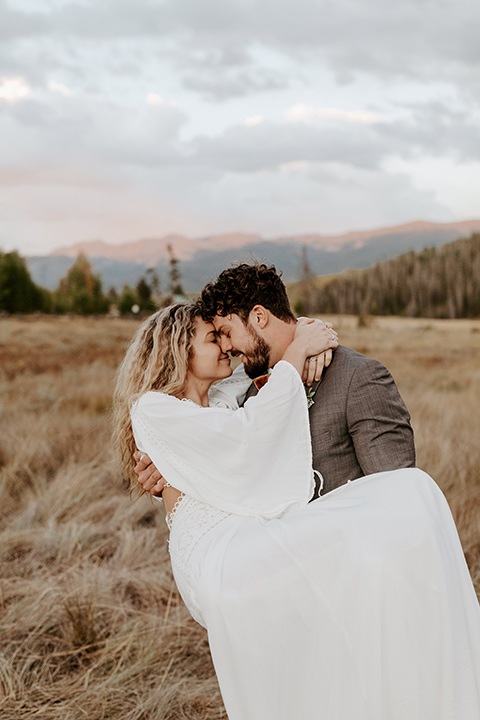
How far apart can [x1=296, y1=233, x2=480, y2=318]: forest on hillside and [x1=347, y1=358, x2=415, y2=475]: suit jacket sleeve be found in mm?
50886

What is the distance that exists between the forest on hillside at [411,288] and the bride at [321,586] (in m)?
51.1

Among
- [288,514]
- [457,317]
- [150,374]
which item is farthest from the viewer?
[457,317]

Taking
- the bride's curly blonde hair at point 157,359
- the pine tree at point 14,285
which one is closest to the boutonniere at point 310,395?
the bride's curly blonde hair at point 157,359

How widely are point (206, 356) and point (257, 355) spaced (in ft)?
0.79

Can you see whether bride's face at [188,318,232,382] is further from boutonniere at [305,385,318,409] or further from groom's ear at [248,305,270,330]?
boutonniere at [305,385,318,409]

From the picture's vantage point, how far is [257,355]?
110 inches

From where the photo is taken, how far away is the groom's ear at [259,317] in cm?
273

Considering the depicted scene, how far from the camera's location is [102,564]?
452 centimetres

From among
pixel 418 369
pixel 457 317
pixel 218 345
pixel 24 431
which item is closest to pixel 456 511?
pixel 218 345

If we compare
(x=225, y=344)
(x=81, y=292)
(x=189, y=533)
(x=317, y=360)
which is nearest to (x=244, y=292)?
(x=225, y=344)

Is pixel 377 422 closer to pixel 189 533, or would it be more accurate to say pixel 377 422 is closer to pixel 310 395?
pixel 310 395

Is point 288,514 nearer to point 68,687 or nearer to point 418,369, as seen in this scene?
point 68,687

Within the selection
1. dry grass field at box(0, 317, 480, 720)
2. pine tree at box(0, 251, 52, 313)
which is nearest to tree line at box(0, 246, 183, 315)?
pine tree at box(0, 251, 52, 313)

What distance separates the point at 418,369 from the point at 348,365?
16.0 metres
